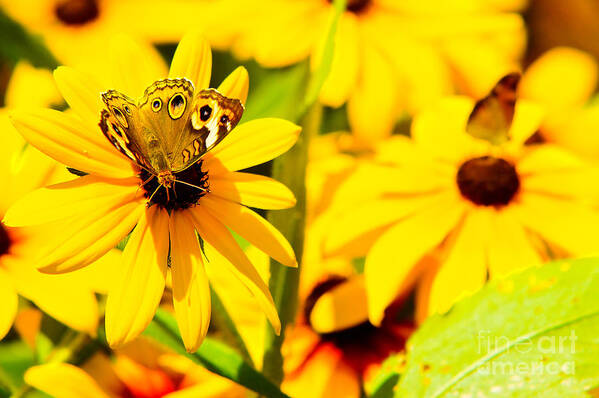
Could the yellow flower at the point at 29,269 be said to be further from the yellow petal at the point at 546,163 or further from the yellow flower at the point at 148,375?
the yellow petal at the point at 546,163

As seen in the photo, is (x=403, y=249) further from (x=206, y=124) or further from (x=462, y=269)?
(x=206, y=124)

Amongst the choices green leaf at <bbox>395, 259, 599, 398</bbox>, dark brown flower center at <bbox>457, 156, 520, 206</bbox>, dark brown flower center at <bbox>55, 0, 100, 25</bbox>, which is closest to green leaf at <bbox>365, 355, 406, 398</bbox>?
green leaf at <bbox>395, 259, 599, 398</bbox>

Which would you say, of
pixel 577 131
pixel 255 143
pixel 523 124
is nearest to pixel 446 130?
pixel 523 124

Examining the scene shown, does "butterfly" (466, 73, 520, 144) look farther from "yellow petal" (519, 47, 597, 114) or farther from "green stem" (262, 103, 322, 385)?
"yellow petal" (519, 47, 597, 114)

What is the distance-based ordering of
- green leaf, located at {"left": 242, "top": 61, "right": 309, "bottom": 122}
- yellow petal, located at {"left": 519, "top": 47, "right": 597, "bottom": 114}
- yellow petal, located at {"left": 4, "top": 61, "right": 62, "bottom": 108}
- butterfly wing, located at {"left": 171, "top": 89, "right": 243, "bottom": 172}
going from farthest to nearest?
yellow petal, located at {"left": 519, "top": 47, "right": 597, "bottom": 114}
yellow petal, located at {"left": 4, "top": 61, "right": 62, "bottom": 108}
green leaf, located at {"left": 242, "top": 61, "right": 309, "bottom": 122}
butterfly wing, located at {"left": 171, "top": 89, "right": 243, "bottom": 172}

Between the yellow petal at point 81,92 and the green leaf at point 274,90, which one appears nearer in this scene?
the yellow petal at point 81,92

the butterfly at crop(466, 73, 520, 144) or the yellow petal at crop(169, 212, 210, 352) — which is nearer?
the yellow petal at crop(169, 212, 210, 352)

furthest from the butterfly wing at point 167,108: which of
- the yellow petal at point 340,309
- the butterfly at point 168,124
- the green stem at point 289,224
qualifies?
the yellow petal at point 340,309
